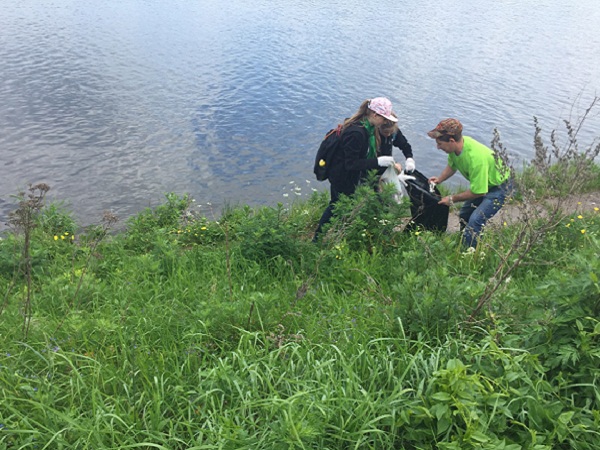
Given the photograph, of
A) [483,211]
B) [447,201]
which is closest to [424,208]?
[447,201]

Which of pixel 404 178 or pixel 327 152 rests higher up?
pixel 327 152

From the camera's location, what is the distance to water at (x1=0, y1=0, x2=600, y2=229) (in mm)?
11109

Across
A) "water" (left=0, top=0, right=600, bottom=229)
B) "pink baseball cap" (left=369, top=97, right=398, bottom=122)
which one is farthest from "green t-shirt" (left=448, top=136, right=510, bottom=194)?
"water" (left=0, top=0, right=600, bottom=229)

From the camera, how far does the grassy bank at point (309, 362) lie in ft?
8.68

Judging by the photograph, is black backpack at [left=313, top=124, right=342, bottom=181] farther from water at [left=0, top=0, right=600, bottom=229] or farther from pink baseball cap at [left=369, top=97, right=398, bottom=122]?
water at [left=0, top=0, right=600, bottom=229]

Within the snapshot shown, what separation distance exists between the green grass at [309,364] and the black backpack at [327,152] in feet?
4.34

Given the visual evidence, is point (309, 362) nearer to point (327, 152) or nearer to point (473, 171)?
point (327, 152)

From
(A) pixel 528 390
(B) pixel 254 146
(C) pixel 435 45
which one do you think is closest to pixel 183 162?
(B) pixel 254 146

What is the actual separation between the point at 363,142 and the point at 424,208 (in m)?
1.22

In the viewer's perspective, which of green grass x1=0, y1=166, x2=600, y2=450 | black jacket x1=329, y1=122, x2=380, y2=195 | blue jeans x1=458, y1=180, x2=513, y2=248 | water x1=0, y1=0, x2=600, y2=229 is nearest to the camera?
green grass x1=0, y1=166, x2=600, y2=450

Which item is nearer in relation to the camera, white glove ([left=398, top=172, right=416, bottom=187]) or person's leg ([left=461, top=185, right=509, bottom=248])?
person's leg ([left=461, top=185, right=509, bottom=248])

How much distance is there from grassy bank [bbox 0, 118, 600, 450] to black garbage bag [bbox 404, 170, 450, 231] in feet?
4.38

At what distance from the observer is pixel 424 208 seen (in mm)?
6309

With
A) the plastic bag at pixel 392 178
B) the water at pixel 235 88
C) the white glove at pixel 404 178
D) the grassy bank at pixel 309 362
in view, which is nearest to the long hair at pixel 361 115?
the plastic bag at pixel 392 178
